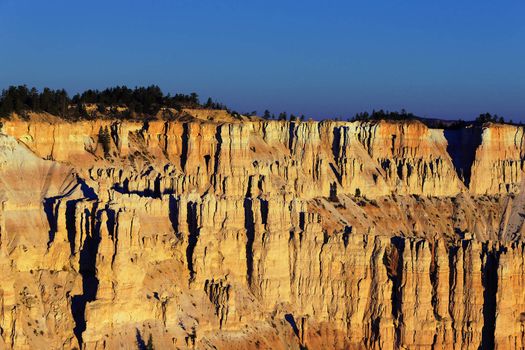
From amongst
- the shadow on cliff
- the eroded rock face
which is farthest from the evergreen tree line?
the shadow on cliff

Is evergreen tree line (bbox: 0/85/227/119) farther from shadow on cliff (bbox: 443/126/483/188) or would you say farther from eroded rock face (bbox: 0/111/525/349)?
shadow on cliff (bbox: 443/126/483/188)

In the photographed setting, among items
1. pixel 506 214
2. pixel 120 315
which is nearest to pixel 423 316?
pixel 120 315

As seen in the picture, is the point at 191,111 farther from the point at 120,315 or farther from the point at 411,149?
the point at 120,315

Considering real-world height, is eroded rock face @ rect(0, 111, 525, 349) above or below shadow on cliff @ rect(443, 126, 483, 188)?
below

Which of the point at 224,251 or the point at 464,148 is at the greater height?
the point at 464,148

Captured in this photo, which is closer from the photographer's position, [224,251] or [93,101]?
[224,251]

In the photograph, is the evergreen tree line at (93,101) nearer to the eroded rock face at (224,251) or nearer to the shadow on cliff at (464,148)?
the eroded rock face at (224,251)
